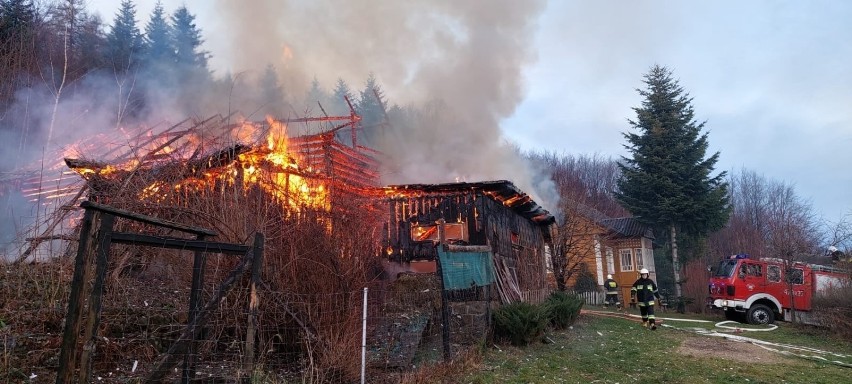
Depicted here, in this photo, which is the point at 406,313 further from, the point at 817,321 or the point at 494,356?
the point at 817,321

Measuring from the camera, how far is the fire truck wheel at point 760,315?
1655 centimetres

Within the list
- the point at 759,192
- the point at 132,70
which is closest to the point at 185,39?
the point at 132,70

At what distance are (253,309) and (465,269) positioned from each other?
4795 millimetres

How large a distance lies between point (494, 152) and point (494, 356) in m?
14.8

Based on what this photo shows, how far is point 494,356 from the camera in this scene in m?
8.45

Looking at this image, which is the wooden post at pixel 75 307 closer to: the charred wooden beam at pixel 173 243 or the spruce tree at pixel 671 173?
the charred wooden beam at pixel 173 243

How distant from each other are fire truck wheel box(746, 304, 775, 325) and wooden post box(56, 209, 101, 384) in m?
19.3

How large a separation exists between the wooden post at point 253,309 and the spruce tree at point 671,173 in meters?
26.0

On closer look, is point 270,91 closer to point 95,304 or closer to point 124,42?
point 124,42

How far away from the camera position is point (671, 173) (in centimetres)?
2728

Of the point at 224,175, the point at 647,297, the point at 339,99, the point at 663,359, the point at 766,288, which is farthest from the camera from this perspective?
the point at 339,99

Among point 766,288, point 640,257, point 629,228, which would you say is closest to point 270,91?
point 766,288

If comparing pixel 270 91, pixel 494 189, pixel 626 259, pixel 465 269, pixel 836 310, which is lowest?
pixel 836 310

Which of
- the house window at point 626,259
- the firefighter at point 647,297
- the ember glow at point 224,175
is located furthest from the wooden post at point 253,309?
the house window at point 626,259
